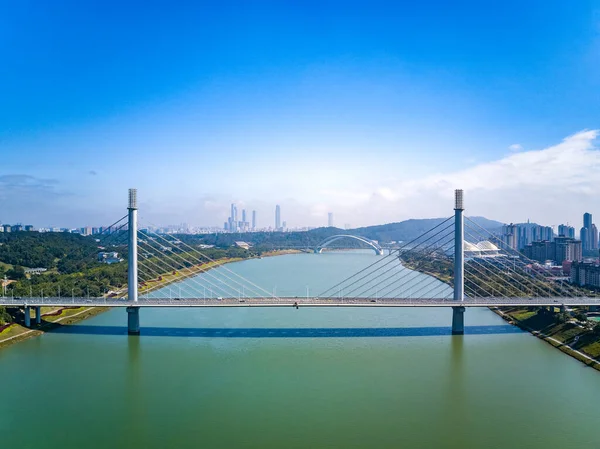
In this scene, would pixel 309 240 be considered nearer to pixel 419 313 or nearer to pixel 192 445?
pixel 419 313

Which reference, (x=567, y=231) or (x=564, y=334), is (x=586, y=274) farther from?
(x=567, y=231)

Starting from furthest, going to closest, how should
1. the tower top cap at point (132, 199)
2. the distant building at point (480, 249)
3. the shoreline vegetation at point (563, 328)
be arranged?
the distant building at point (480, 249) < the tower top cap at point (132, 199) < the shoreline vegetation at point (563, 328)

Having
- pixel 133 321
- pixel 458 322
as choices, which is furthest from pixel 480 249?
pixel 133 321

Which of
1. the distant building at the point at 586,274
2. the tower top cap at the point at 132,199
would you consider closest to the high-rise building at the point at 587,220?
the distant building at the point at 586,274

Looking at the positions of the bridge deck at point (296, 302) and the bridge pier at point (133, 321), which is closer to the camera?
the bridge deck at point (296, 302)

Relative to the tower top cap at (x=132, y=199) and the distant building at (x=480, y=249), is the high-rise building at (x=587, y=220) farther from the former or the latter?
the tower top cap at (x=132, y=199)

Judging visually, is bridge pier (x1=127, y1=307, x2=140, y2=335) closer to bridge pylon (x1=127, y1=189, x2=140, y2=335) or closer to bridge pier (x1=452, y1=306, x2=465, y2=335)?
bridge pylon (x1=127, y1=189, x2=140, y2=335)

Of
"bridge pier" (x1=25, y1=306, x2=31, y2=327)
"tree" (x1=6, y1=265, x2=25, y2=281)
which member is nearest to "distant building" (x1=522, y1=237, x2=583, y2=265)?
"bridge pier" (x1=25, y1=306, x2=31, y2=327)

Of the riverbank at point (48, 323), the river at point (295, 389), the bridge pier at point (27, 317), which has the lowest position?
the river at point (295, 389)
